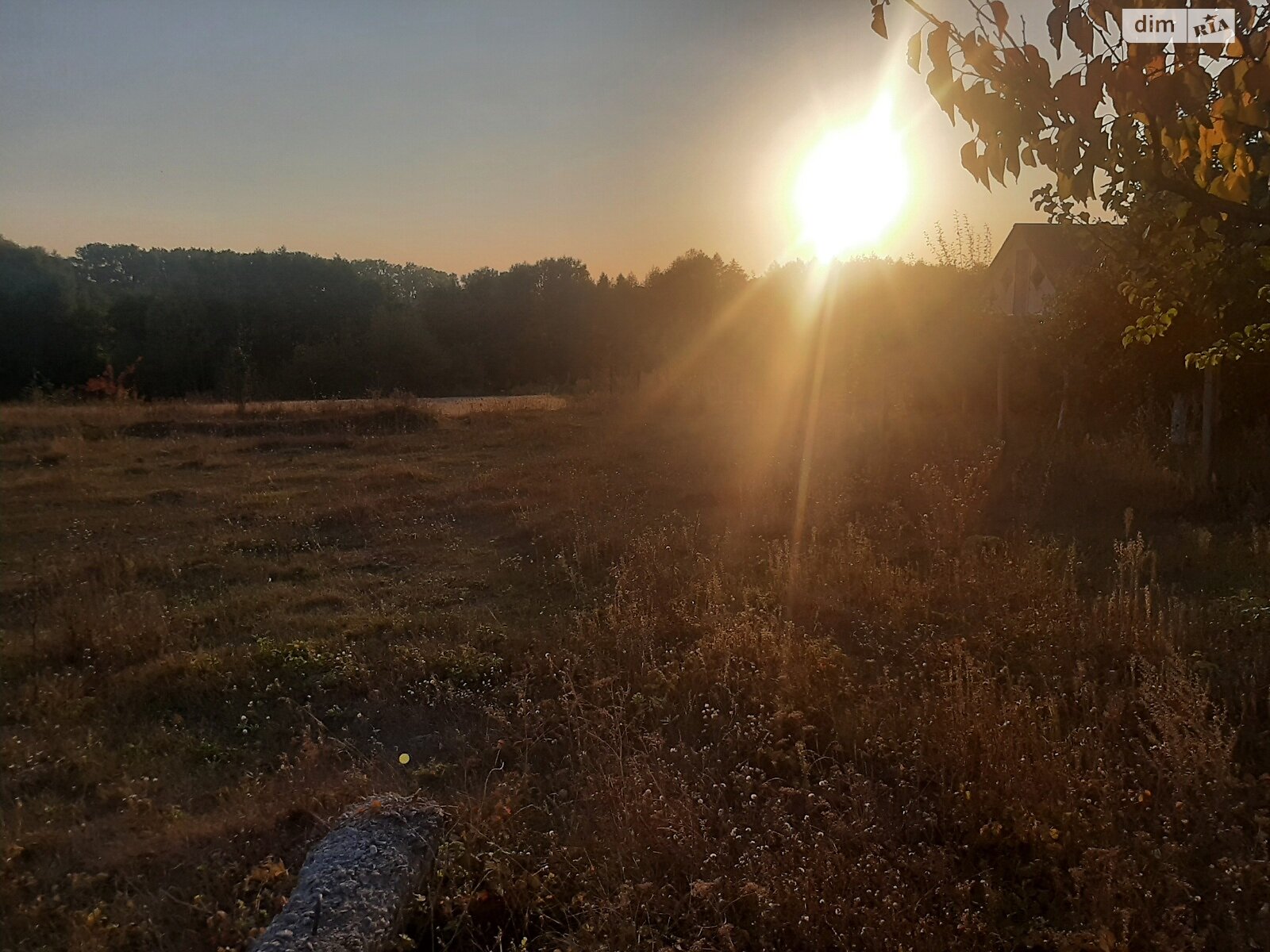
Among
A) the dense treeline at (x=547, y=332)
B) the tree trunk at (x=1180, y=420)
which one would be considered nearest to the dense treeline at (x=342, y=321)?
the dense treeline at (x=547, y=332)

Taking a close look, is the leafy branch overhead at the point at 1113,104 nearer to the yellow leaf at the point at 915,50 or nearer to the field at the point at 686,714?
the yellow leaf at the point at 915,50

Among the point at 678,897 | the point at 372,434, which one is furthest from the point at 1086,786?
the point at 372,434

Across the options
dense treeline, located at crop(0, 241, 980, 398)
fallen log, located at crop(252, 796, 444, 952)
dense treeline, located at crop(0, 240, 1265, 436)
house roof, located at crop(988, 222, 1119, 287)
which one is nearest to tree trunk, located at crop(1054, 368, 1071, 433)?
dense treeline, located at crop(0, 240, 1265, 436)

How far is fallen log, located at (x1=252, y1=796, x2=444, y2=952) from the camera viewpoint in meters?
2.37

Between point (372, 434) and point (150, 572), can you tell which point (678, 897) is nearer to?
point (150, 572)

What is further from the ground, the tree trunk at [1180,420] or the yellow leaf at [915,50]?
the yellow leaf at [915,50]

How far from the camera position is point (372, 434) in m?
17.0

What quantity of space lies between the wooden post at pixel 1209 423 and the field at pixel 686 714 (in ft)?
0.96

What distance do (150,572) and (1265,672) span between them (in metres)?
7.96

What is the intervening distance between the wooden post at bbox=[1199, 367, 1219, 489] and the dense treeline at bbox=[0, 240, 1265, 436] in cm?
124

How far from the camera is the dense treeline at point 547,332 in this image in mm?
12531

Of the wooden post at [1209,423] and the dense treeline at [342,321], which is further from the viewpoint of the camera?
the dense treeline at [342,321]

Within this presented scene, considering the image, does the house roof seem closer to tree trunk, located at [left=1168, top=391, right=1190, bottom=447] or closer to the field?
tree trunk, located at [left=1168, top=391, right=1190, bottom=447]

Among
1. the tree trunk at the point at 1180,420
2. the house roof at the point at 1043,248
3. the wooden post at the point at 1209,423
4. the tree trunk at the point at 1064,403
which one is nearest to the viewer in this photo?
the wooden post at the point at 1209,423
